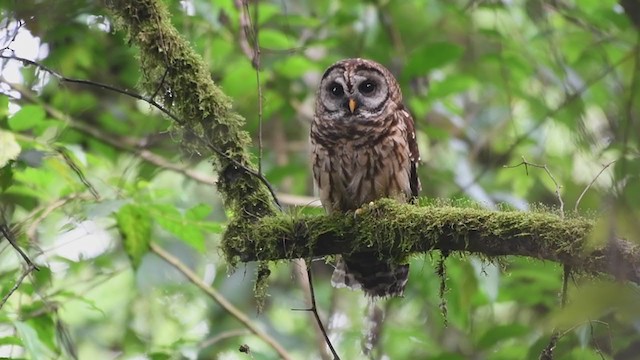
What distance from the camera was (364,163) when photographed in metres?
3.82

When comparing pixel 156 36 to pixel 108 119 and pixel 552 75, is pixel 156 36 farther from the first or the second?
pixel 552 75

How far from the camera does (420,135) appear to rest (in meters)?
6.66

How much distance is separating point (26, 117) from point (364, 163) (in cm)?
151

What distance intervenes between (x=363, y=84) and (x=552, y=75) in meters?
1.43

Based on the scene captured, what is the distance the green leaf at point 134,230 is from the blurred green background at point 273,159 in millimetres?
70

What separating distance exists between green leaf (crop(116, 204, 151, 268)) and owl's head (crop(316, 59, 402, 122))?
1.01 m

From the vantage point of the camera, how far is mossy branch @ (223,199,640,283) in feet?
8.24

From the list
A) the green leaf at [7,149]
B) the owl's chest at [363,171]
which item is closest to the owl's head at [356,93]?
the owl's chest at [363,171]

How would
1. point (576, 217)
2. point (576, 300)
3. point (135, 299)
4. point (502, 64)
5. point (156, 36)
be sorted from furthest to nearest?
point (135, 299)
point (502, 64)
point (156, 36)
point (576, 217)
point (576, 300)

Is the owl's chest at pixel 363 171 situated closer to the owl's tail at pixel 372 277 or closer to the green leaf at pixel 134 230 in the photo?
the owl's tail at pixel 372 277

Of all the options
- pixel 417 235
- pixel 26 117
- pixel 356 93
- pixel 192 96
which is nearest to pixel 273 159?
pixel 356 93

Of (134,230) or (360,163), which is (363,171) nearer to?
(360,163)

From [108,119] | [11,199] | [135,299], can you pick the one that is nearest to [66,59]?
[108,119]

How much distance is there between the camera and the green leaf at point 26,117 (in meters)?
3.43
